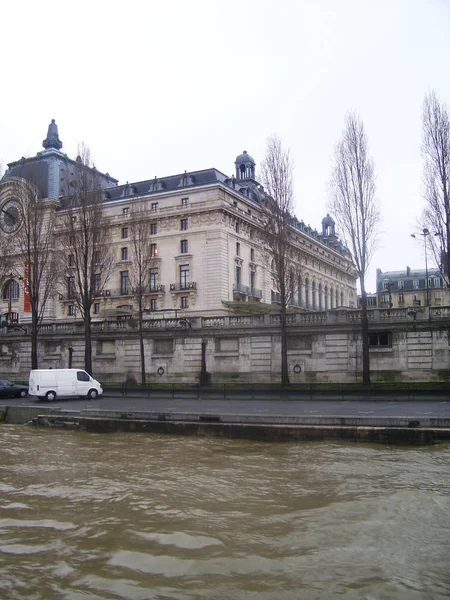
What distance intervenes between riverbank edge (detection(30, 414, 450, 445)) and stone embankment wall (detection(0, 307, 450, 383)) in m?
15.6

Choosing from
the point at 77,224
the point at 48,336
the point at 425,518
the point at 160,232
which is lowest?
the point at 425,518

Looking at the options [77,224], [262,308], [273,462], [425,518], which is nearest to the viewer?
[425,518]

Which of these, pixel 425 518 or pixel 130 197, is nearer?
pixel 425 518

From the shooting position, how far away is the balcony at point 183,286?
2271 inches

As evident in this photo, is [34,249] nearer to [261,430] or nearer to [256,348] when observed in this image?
[256,348]

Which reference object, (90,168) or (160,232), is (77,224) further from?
(160,232)

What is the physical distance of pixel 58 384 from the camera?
100 ft

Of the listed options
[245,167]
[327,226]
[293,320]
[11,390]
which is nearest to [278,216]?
[293,320]

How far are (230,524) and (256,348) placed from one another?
25963 millimetres

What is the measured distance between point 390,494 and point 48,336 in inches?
1409

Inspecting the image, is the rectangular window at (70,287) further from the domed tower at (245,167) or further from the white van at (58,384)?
the domed tower at (245,167)

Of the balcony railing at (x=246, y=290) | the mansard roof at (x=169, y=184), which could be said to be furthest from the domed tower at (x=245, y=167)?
the balcony railing at (x=246, y=290)

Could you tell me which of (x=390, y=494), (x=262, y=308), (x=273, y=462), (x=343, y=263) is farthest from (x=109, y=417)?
(x=343, y=263)

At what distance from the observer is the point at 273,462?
15484 millimetres
